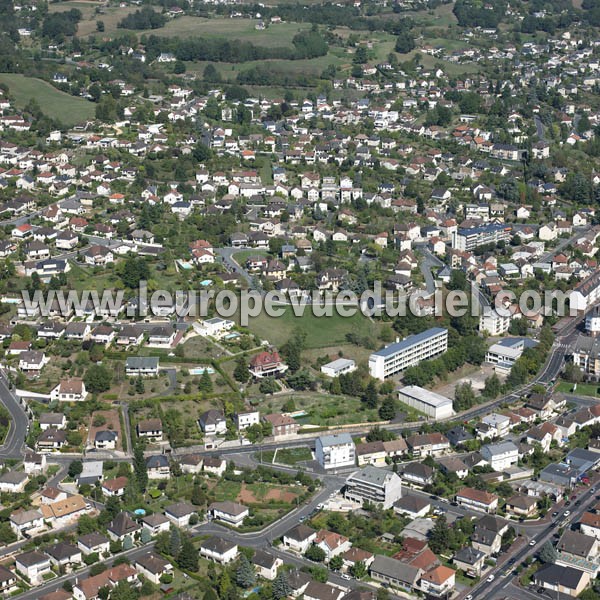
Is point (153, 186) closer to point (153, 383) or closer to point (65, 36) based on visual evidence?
point (153, 383)

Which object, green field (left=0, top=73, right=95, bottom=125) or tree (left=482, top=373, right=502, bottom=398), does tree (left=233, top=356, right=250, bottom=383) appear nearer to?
tree (left=482, top=373, right=502, bottom=398)

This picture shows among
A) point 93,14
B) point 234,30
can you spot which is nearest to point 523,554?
point 234,30

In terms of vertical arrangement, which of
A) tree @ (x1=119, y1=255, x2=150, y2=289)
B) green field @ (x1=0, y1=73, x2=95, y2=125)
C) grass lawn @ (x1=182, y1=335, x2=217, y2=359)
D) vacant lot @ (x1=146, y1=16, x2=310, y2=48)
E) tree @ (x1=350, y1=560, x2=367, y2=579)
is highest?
vacant lot @ (x1=146, y1=16, x2=310, y2=48)

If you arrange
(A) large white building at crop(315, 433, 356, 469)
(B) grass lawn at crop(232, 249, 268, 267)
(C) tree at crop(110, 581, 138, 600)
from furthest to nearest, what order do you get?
(B) grass lawn at crop(232, 249, 268, 267) < (A) large white building at crop(315, 433, 356, 469) < (C) tree at crop(110, 581, 138, 600)

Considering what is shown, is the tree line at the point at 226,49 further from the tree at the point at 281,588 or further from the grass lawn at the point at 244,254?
the tree at the point at 281,588

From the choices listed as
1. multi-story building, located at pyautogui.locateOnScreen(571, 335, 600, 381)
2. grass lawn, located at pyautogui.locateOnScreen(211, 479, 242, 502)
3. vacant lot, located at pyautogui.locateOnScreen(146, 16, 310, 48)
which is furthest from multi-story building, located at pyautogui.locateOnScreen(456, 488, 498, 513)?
vacant lot, located at pyautogui.locateOnScreen(146, 16, 310, 48)

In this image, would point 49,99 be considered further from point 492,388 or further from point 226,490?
point 226,490
